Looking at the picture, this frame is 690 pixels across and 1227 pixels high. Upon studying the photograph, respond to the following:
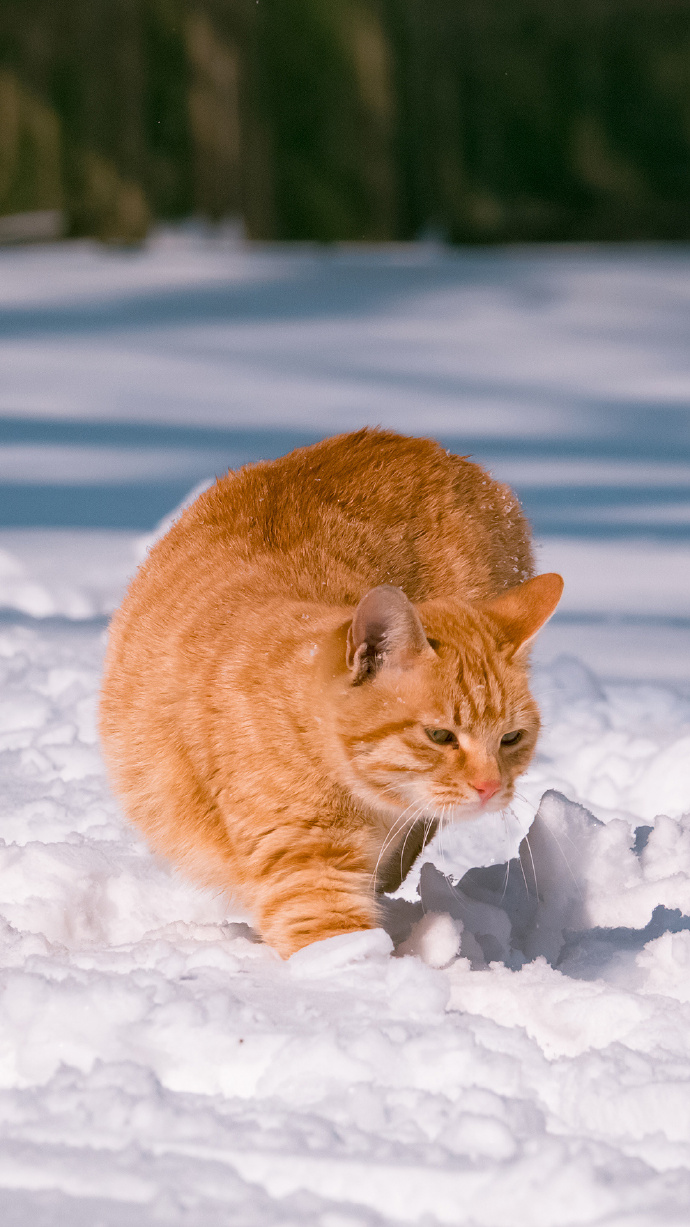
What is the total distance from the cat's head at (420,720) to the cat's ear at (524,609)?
4.2 inches

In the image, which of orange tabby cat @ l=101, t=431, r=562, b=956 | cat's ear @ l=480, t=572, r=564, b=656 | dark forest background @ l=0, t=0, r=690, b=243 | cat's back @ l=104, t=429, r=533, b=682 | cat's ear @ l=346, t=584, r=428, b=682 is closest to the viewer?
cat's ear @ l=346, t=584, r=428, b=682

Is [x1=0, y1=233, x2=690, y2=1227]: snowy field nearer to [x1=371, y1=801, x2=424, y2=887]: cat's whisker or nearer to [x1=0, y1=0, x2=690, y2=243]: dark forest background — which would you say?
[x1=371, y1=801, x2=424, y2=887]: cat's whisker

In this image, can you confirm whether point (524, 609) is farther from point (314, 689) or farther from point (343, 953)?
point (343, 953)

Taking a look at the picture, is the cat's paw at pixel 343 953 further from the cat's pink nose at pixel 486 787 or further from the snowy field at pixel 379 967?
the cat's pink nose at pixel 486 787

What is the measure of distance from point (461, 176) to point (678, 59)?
1.96 m

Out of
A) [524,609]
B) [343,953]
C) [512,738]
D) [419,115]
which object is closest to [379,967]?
[343,953]

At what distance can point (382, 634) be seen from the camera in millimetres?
2121

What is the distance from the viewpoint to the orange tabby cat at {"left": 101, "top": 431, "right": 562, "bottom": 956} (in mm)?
2158

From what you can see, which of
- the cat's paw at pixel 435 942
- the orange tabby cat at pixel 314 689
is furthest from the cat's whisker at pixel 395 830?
the cat's paw at pixel 435 942

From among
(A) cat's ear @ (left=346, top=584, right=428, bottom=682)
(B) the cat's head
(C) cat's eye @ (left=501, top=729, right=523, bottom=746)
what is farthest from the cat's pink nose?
(A) cat's ear @ (left=346, top=584, right=428, bottom=682)

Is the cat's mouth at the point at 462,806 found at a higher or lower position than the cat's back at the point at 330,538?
lower

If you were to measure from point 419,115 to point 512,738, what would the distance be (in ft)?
32.2

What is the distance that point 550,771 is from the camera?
321 centimetres

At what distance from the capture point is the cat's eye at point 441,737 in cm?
215
